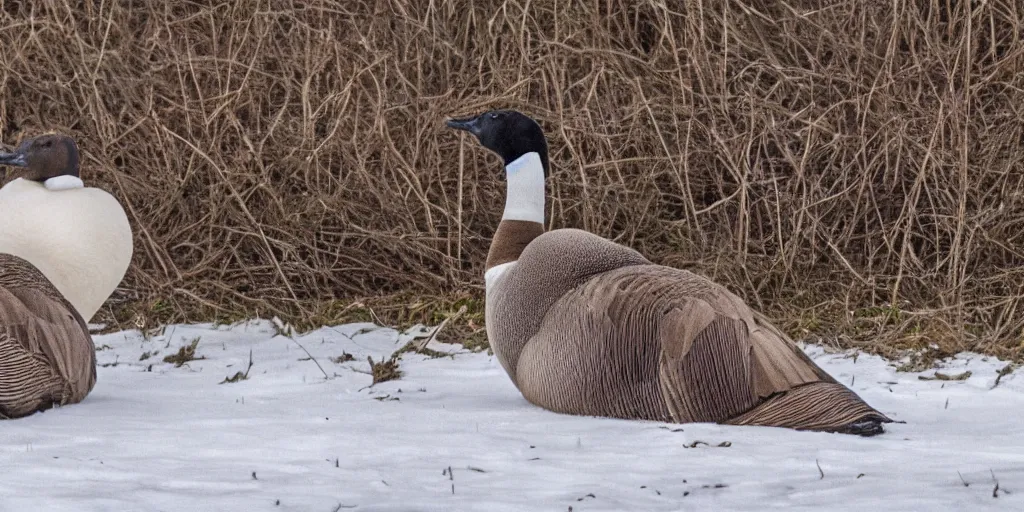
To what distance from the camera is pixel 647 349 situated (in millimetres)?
4238

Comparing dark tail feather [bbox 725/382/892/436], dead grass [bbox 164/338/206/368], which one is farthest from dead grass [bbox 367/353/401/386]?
dark tail feather [bbox 725/382/892/436]

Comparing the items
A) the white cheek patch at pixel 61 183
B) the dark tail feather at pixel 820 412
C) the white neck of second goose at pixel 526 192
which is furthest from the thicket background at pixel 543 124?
the dark tail feather at pixel 820 412

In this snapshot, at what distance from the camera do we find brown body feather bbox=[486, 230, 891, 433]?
13.3 ft

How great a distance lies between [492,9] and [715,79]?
1.31 metres

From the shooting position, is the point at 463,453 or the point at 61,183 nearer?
the point at 463,453

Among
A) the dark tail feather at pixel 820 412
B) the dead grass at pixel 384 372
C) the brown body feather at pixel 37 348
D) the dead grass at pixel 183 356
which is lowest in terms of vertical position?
the dead grass at pixel 183 356

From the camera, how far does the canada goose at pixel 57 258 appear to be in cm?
456

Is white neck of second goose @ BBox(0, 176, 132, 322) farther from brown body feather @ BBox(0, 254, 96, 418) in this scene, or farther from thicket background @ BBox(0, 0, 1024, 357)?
thicket background @ BBox(0, 0, 1024, 357)

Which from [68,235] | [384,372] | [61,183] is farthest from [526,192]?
[61,183]

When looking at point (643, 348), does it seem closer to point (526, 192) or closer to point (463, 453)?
point (463, 453)

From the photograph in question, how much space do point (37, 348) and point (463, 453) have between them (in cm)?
164

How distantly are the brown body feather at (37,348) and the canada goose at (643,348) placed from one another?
147 centimetres

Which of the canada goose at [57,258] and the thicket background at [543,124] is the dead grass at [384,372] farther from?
the thicket background at [543,124]

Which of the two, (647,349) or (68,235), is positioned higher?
(647,349)
